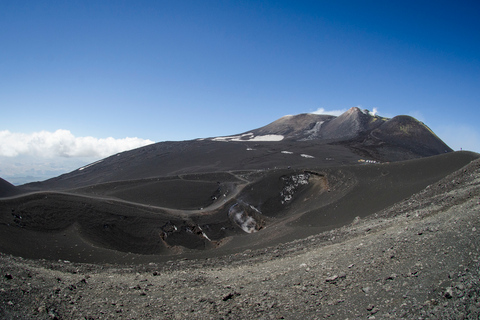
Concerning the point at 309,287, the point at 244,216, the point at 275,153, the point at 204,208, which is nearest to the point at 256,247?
the point at 309,287

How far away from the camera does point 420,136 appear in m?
78.2

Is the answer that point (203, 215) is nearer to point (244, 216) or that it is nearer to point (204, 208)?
point (204, 208)

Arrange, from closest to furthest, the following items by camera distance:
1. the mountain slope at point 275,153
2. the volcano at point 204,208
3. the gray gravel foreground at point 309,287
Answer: the gray gravel foreground at point 309,287 → the volcano at point 204,208 → the mountain slope at point 275,153

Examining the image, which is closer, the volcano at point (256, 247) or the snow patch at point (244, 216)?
the volcano at point (256, 247)

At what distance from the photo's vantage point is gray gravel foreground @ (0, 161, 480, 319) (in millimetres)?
6211

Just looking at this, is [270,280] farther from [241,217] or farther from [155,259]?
[241,217]

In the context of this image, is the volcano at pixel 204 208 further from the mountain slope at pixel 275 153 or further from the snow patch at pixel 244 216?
the mountain slope at pixel 275 153

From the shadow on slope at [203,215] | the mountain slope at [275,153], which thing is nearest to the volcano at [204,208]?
the shadow on slope at [203,215]

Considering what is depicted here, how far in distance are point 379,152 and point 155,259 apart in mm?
62511

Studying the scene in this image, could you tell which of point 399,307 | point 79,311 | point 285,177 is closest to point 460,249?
point 399,307

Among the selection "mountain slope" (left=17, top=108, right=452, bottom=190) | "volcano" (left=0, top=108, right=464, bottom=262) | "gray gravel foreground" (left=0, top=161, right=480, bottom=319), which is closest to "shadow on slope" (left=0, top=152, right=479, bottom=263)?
"volcano" (left=0, top=108, right=464, bottom=262)

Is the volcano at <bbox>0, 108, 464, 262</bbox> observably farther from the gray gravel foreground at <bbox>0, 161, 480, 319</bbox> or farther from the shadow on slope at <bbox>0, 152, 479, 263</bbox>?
the gray gravel foreground at <bbox>0, 161, 480, 319</bbox>

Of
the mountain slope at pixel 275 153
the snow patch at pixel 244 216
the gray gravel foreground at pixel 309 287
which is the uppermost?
the mountain slope at pixel 275 153

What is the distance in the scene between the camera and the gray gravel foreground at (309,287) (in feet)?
20.4
